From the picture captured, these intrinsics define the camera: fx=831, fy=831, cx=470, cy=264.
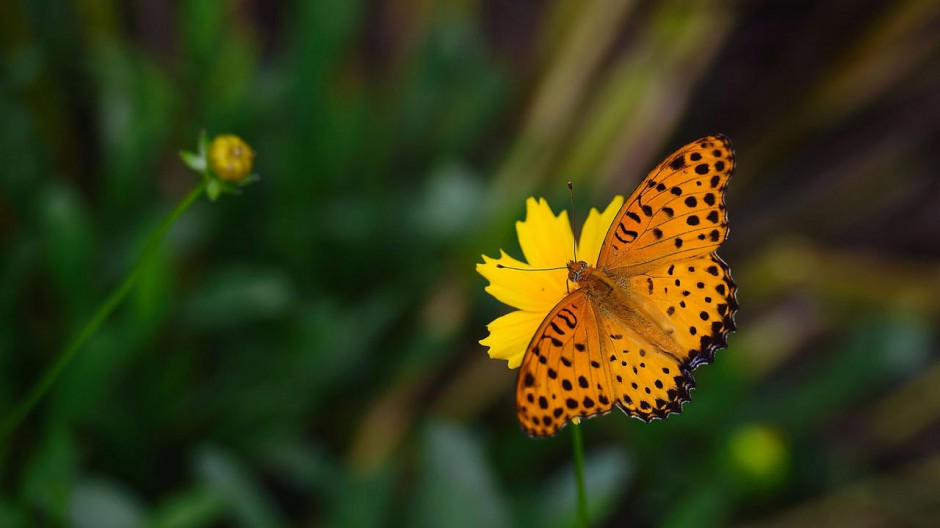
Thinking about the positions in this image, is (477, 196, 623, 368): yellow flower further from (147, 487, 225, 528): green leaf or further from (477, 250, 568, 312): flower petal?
(147, 487, 225, 528): green leaf

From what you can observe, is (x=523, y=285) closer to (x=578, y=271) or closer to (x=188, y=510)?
(x=578, y=271)

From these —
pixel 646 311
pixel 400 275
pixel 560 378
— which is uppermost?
pixel 400 275

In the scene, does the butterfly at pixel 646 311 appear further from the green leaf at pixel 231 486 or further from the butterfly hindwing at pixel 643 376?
the green leaf at pixel 231 486

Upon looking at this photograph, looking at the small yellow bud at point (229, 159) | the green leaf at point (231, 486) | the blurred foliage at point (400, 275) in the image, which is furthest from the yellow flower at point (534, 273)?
the green leaf at point (231, 486)

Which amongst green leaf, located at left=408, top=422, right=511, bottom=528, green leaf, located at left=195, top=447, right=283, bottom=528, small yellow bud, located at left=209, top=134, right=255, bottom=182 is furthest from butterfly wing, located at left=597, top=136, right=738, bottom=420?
green leaf, located at left=195, top=447, right=283, bottom=528

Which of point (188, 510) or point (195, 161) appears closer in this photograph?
point (195, 161)

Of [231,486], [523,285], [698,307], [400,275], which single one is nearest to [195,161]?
[523,285]

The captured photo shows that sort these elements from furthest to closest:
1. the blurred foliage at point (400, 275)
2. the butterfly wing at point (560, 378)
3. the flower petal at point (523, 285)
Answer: the blurred foliage at point (400, 275) < the flower petal at point (523, 285) < the butterfly wing at point (560, 378)
